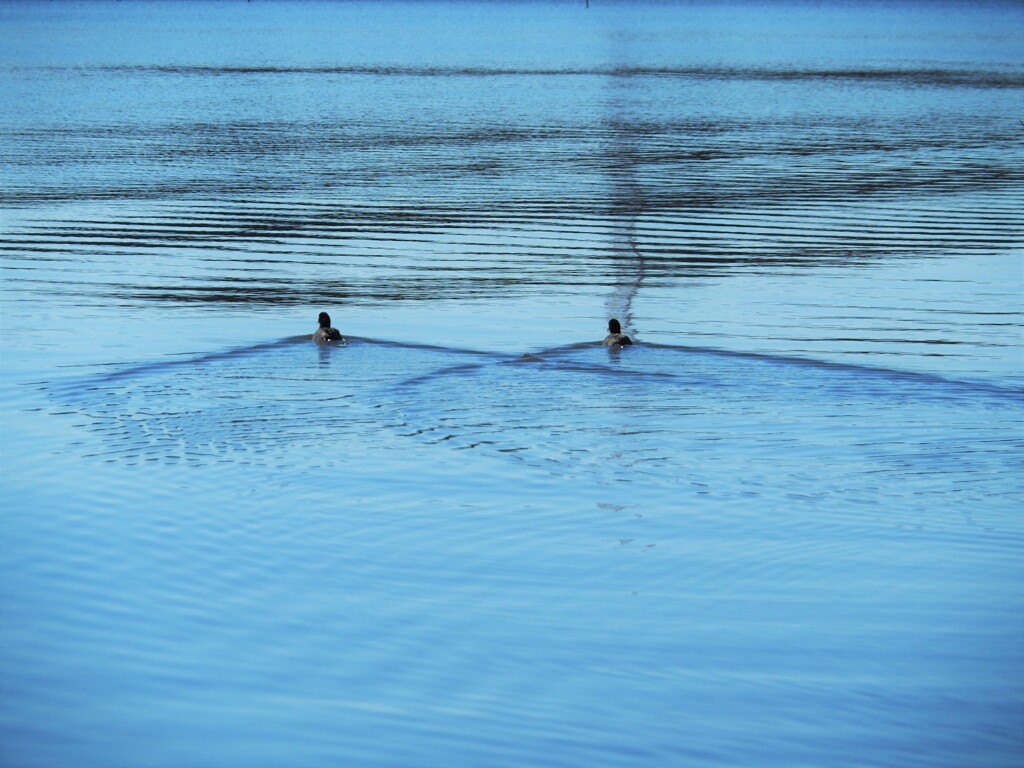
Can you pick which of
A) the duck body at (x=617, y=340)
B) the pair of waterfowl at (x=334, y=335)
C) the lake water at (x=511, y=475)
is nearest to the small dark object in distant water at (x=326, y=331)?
the pair of waterfowl at (x=334, y=335)

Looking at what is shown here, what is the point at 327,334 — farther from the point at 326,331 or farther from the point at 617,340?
the point at 617,340

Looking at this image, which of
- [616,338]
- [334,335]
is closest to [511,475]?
[616,338]

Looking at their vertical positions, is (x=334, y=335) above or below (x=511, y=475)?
above

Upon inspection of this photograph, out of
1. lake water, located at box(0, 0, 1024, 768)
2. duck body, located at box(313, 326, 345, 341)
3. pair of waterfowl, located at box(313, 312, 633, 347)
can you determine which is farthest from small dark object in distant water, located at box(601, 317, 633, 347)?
duck body, located at box(313, 326, 345, 341)

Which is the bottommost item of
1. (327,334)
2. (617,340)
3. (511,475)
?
(511,475)

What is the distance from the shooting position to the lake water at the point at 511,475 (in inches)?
446

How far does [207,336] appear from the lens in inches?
895

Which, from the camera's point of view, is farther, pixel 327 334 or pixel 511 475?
pixel 327 334

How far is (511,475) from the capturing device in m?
16.5

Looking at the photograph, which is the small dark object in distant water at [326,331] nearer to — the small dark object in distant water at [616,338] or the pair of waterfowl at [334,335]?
the pair of waterfowl at [334,335]

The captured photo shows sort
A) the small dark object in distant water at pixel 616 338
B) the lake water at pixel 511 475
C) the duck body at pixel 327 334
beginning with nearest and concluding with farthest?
1. the lake water at pixel 511 475
2. the small dark object in distant water at pixel 616 338
3. the duck body at pixel 327 334

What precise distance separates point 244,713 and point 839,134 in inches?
1853

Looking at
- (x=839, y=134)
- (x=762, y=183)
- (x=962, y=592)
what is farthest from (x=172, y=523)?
(x=839, y=134)

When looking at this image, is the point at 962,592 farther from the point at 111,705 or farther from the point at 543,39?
the point at 543,39
